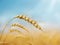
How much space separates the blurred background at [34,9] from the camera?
117 centimetres

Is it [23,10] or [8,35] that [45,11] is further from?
[8,35]

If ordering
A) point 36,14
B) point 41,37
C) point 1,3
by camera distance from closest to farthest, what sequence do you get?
point 41,37, point 36,14, point 1,3

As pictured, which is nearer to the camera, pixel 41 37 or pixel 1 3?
pixel 41 37

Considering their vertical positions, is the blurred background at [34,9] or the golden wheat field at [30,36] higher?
the blurred background at [34,9]

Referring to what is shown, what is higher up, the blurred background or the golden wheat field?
the blurred background

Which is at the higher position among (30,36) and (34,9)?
(34,9)

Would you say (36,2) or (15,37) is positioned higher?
(36,2)

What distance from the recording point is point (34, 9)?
1221 mm

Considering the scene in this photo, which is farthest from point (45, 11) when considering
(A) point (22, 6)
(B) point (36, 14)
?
(A) point (22, 6)

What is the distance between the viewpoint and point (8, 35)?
1.18m

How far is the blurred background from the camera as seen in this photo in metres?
1.17

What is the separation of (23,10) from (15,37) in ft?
0.70

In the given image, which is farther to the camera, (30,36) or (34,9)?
(34,9)

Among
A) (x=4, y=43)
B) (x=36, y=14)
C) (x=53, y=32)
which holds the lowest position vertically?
(x=4, y=43)
